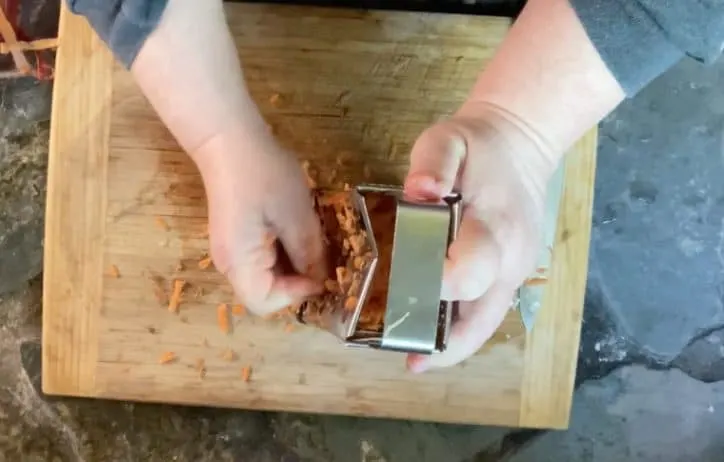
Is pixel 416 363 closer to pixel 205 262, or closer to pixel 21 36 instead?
pixel 205 262

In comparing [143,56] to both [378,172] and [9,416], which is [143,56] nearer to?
[378,172]

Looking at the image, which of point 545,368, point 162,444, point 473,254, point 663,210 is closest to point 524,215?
point 473,254

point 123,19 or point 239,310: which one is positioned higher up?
point 123,19

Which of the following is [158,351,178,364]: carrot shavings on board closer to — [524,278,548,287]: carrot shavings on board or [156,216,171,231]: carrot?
[156,216,171,231]: carrot

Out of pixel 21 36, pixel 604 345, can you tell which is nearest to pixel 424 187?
pixel 604 345

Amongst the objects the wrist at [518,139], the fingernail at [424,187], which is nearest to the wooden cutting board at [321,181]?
the wrist at [518,139]

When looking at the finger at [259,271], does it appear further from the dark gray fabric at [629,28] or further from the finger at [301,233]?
the dark gray fabric at [629,28]
